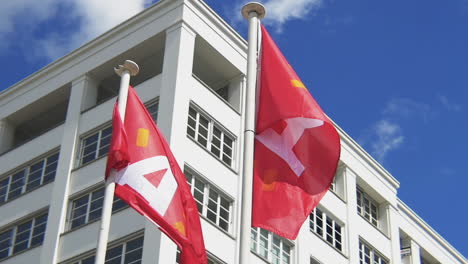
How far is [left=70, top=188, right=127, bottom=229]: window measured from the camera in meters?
34.6

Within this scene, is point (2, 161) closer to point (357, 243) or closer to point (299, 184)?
point (357, 243)

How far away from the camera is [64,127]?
125 ft

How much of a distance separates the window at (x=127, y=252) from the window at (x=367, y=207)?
55.0 ft

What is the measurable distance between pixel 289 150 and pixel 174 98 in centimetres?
1537

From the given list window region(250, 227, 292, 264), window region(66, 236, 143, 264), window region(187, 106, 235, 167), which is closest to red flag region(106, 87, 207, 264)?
window region(66, 236, 143, 264)

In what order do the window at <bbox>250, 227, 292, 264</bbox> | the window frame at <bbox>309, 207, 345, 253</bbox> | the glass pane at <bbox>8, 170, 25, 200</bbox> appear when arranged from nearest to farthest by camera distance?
1. the window at <bbox>250, 227, 292, 264</bbox>
2. the glass pane at <bbox>8, 170, 25, 200</bbox>
3. the window frame at <bbox>309, 207, 345, 253</bbox>

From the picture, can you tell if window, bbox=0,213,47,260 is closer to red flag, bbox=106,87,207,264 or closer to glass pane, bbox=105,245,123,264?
glass pane, bbox=105,245,123,264

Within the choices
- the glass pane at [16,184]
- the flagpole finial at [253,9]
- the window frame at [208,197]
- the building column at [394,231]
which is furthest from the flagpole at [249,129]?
the building column at [394,231]

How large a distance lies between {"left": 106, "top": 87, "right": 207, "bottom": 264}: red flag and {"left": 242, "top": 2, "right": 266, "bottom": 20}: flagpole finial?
3425 millimetres

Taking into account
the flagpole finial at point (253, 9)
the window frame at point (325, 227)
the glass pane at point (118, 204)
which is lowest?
the flagpole finial at point (253, 9)

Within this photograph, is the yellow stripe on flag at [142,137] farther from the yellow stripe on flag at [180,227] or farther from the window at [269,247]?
the window at [269,247]

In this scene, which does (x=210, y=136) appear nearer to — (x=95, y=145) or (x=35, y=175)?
(x=95, y=145)

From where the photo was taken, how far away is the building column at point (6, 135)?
41906 millimetres

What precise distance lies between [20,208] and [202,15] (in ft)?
34.7
